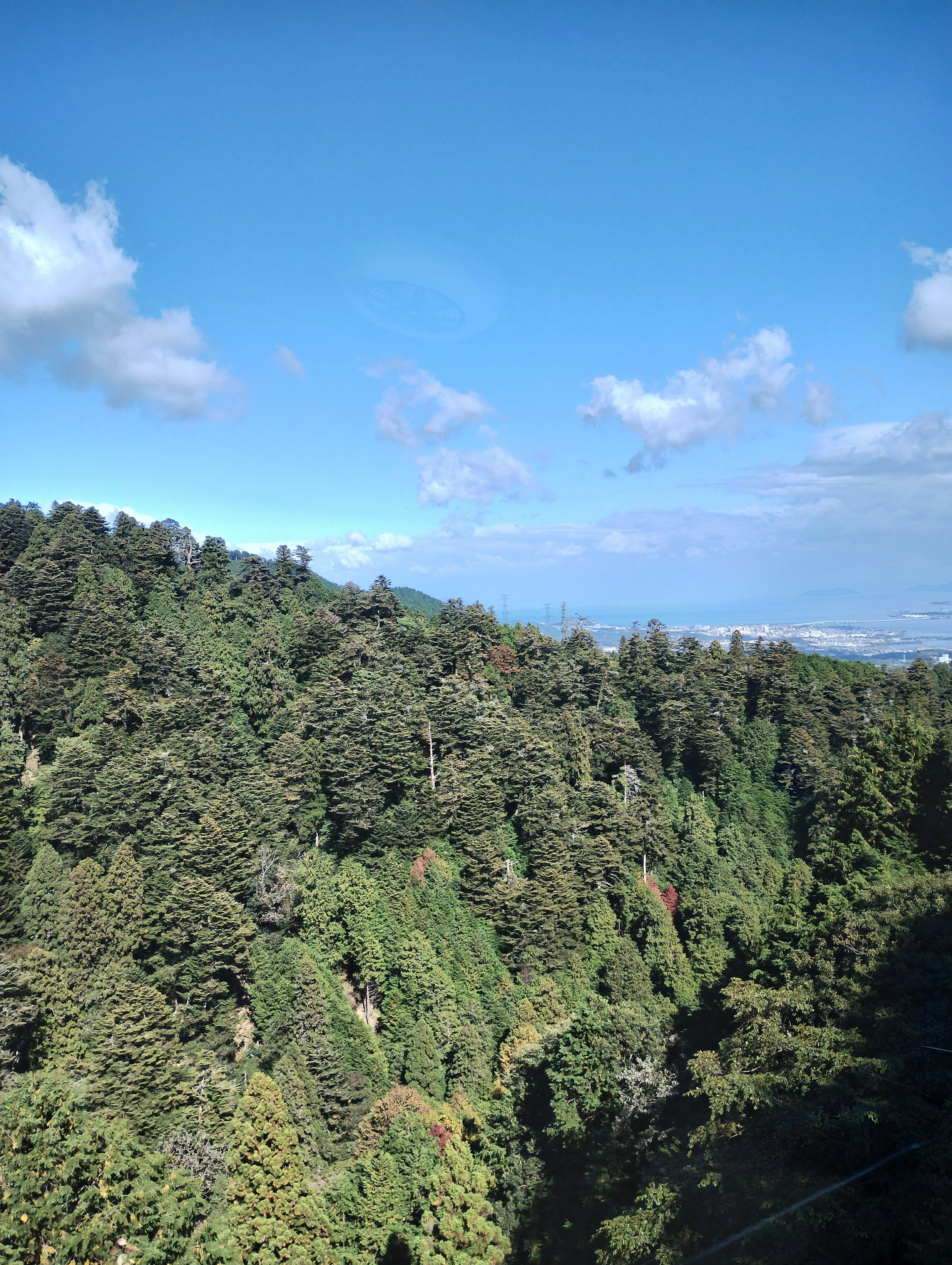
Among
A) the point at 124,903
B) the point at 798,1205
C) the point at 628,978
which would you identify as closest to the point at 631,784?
the point at 628,978

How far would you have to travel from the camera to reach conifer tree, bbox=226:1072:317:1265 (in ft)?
53.5

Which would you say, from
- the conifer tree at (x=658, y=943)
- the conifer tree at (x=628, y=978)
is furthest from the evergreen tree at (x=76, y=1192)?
the conifer tree at (x=658, y=943)

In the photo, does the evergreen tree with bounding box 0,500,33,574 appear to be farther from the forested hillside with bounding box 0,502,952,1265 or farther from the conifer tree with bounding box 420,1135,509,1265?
the conifer tree with bounding box 420,1135,509,1265

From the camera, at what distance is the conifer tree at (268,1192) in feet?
53.5

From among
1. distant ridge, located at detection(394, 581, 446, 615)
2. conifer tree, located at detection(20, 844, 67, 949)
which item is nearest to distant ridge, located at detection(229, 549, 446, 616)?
distant ridge, located at detection(394, 581, 446, 615)

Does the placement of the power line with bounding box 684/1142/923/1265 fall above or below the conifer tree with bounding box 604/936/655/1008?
above

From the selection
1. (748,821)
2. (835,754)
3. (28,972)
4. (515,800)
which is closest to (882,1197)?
(28,972)

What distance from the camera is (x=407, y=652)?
55.8m

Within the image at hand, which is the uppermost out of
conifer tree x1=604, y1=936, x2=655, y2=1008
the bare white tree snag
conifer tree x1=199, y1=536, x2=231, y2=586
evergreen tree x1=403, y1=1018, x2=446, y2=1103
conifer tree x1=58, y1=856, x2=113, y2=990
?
conifer tree x1=199, y1=536, x2=231, y2=586

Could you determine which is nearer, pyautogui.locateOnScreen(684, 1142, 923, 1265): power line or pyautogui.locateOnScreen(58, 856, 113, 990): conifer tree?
pyautogui.locateOnScreen(684, 1142, 923, 1265): power line

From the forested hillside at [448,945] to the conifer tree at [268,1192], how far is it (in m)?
0.08

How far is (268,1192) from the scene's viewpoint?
55.5ft

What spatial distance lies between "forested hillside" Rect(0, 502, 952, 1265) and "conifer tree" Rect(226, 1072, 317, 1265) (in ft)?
0.27

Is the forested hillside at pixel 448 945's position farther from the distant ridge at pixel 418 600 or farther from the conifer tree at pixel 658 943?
the distant ridge at pixel 418 600
